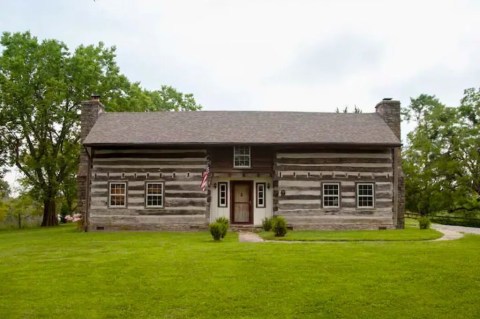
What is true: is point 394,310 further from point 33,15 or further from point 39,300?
point 33,15

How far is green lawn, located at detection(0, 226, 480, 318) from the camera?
8.71 m

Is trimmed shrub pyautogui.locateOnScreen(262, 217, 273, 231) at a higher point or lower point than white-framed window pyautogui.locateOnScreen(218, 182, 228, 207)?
lower

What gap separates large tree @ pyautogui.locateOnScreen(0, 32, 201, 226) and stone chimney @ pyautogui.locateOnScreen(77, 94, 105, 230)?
20.8 ft

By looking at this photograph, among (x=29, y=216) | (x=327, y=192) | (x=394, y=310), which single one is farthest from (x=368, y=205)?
(x=29, y=216)

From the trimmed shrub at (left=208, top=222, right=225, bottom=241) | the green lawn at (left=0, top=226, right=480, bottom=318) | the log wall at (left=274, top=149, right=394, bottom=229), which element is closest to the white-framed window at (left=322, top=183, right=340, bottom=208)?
the log wall at (left=274, top=149, right=394, bottom=229)

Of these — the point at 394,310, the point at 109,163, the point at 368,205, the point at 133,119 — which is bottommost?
the point at 394,310

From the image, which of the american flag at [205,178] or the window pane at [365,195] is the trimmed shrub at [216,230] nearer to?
the american flag at [205,178]

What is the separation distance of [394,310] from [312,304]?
148 centimetres

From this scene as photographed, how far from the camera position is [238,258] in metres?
12.9

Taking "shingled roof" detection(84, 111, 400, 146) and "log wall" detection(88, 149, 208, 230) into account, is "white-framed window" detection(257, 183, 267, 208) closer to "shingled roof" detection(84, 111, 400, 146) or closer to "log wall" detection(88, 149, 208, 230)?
"shingled roof" detection(84, 111, 400, 146)

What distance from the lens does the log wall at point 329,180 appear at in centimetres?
2380

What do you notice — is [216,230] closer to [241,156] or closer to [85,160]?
[241,156]

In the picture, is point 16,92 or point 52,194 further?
point 52,194

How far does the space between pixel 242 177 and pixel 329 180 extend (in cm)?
441
